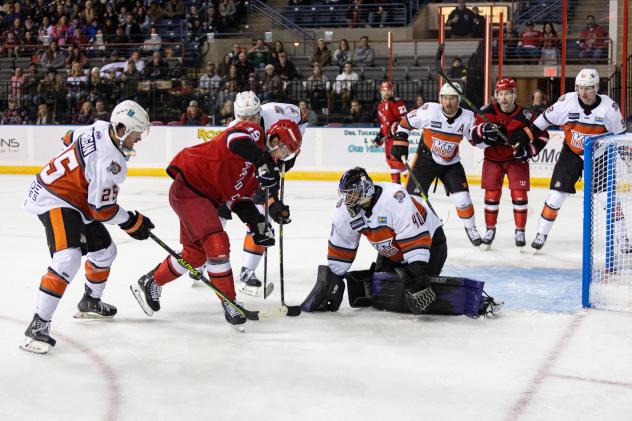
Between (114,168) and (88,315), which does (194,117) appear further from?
(114,168)

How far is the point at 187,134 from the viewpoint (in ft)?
40.3

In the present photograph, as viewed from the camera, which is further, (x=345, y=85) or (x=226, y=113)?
(x=345, y=85)

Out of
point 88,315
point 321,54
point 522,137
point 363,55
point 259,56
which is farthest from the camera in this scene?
point 259,56

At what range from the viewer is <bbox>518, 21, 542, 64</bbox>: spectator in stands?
1350cm

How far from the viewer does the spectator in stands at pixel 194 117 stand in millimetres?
12477

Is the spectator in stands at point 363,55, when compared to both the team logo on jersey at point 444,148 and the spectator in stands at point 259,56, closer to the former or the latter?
the spectator in stands at point 259,56

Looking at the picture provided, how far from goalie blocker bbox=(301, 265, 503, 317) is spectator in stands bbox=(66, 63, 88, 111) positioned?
31.2 feet

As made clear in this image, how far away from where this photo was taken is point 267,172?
13.8ft

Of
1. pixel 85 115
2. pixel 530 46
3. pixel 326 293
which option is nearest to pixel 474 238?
pixel 326 293

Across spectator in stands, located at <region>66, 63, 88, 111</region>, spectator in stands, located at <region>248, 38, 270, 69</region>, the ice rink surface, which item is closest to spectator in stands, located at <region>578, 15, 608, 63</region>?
spectator in stands, located at <region>248, 38, 270, 69</region>

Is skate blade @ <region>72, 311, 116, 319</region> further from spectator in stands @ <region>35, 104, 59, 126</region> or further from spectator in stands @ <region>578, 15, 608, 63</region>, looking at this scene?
spectator in stands @ <region>578, 15, 608, 63</region>

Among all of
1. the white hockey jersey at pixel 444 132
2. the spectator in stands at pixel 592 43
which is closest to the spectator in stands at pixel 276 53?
the spectator in stands at pixel 592 43

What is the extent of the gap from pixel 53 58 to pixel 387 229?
40.3ft

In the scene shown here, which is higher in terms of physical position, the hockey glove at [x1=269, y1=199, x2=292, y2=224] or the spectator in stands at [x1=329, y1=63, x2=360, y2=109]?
the spectator in stands at [x1=329, y1=63, x2=360, y2=109]
